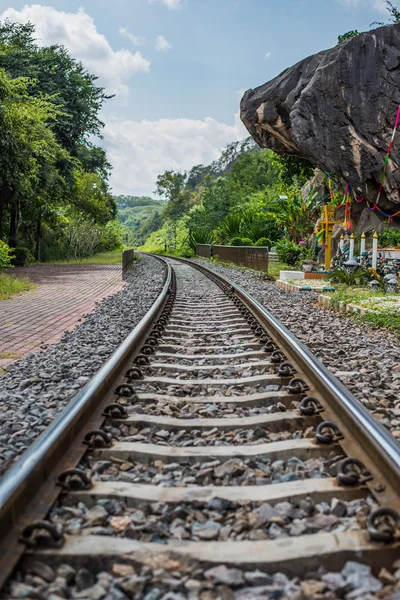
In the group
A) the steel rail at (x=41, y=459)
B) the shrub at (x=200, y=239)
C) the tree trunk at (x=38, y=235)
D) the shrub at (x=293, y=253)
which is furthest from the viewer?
the shrub at (x=200, y=239)

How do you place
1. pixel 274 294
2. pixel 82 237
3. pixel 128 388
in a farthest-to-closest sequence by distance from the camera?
pixel 82 237 → pixel 274 294 → pixel 128 388

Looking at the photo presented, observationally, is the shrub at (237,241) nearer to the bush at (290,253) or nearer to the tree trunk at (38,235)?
the bush at (290,253)

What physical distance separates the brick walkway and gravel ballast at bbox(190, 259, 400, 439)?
9.82 ft

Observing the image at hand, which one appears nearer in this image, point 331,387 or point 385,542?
point 385,542

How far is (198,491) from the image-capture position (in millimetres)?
2361

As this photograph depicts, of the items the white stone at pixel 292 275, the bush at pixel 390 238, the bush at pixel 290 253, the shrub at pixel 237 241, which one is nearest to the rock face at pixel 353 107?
the bush at pixel 390 238

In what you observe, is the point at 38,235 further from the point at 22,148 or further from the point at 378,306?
the point at 378,306

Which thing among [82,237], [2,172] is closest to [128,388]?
[2,172]

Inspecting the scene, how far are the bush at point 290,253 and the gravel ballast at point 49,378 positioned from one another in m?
13.5

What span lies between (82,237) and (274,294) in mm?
21627

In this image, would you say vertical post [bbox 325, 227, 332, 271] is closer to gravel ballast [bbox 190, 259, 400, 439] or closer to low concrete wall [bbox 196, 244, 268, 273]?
low concrete wall [bbox 196, 244, 268, 273]

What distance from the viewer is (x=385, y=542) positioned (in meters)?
1.92

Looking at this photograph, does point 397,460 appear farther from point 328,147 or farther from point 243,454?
point 328,147

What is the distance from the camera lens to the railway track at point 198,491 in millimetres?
1828
